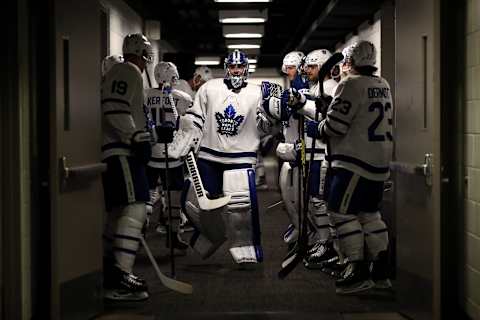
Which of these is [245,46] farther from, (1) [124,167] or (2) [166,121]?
(1) [124,167]

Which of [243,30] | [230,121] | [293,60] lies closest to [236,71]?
[230,121]

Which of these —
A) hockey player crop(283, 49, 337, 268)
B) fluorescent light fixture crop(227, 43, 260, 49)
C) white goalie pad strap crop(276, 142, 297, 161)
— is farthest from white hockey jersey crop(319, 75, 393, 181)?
fluorescent light fixture crop(227, 43, 260, 49)

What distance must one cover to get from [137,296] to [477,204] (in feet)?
6.48

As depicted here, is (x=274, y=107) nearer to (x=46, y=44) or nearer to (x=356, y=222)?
(x=356, y=222)

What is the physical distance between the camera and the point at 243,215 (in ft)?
18.2

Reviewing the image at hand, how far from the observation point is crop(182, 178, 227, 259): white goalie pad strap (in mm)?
5602

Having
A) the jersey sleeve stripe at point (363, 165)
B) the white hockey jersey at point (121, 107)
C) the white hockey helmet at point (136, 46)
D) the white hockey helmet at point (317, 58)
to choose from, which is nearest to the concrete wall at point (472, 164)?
the jersey sleeve stripe at point (363, 165)

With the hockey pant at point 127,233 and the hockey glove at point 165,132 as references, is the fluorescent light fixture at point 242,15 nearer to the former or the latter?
the hockey glove at point 165,132

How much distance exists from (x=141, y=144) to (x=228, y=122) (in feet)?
3.98

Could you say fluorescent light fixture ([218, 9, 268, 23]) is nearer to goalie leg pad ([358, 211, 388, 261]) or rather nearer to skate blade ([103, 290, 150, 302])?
goalie leg pad ([358, 211, 388, 261])

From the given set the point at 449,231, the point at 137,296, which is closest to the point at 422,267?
the point at 449,231

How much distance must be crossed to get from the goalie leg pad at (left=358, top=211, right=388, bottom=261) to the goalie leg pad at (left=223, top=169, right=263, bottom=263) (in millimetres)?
924

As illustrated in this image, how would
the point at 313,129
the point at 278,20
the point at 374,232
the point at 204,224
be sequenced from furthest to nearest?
1. the point at 278,20
2. the point at 204,224
3. the point at 313,129
4. the point at 374,232

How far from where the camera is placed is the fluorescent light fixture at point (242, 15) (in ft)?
30.5
